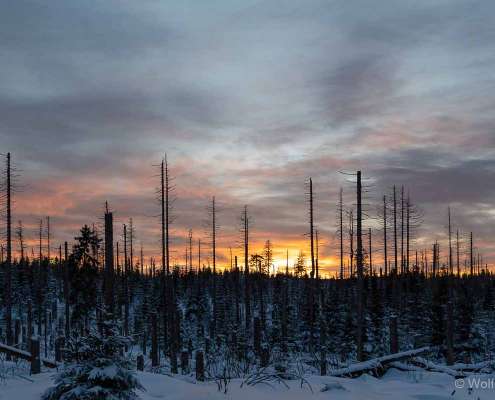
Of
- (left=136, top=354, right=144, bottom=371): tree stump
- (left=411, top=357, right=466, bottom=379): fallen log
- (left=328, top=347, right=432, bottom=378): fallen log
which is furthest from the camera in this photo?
(left=136, top=354, right=144, bottom=371): tree stump

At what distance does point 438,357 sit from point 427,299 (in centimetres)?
1010

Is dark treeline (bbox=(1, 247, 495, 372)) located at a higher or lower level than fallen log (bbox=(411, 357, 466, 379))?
lower

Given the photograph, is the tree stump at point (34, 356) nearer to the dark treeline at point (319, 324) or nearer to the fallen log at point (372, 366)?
the fallen log at point (372, 366)

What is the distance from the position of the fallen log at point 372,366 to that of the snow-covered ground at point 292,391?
1.42 meters

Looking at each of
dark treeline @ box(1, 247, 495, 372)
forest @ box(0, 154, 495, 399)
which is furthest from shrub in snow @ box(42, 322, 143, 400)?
dark treeline @ box(1, 247, 495, 372)

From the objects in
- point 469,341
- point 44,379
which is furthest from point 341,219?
point 44,379

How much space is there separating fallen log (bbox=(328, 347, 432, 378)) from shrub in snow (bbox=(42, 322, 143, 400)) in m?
5.99

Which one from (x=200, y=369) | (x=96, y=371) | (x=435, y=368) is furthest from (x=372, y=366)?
(x=96, y=371)

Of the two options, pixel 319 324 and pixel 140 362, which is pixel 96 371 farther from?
pixel 319 324

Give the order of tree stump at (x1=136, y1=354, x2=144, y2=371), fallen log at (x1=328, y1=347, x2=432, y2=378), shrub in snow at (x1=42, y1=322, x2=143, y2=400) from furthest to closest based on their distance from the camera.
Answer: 1. tree stump at (x1=136, y1=354, x2=144, y2=371)
2. fallen log at (x1=328, y1=347, x2=432, y2=378)
3. shrub in snow at (x1=42, y1=322, x2=143, y2=400)

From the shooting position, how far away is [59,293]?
7125 centimetres

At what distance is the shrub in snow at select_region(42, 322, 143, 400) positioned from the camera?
22.3 ft

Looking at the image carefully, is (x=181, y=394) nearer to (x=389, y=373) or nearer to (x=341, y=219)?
(x=389, y=373)

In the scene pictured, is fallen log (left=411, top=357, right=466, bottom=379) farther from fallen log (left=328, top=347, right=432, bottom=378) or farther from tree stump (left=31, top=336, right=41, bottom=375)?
tree stump (left=31, top=336, right=41, bottom=375)
